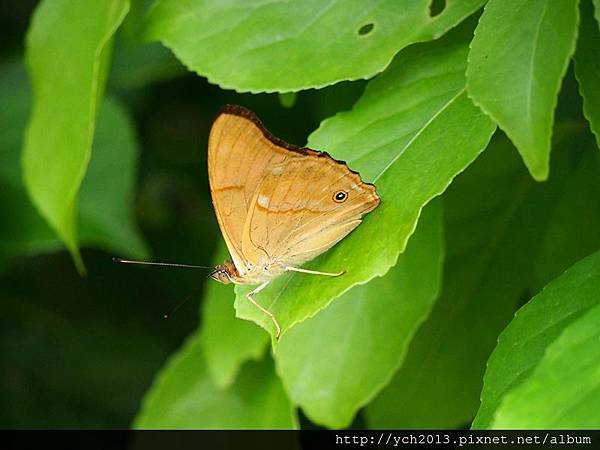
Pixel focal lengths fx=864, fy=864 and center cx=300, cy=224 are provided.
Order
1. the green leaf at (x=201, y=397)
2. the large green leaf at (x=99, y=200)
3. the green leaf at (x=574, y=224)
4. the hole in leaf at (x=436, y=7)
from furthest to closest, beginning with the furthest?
the large green leaf at (x=99, y=200), the green leaf at (x=201, y=397), the green leaf at (x=574, y=224), the hole in leaf at (x=436, y=7)

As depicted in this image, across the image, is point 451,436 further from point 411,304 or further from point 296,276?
point 296,276

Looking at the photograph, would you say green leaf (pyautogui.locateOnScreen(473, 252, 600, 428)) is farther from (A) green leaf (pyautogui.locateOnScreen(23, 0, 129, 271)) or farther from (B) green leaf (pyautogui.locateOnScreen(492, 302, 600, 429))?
(A) green leaf (pyautogui.locateOnScreen(23, 0, 129, 271))

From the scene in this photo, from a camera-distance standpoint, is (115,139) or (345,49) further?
(115,139)

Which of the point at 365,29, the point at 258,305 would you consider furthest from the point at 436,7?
the point at 258,305

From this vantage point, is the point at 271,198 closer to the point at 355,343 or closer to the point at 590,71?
the point at 355,343

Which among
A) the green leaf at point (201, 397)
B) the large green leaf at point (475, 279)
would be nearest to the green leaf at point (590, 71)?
the large green leaf at point (475, 279)

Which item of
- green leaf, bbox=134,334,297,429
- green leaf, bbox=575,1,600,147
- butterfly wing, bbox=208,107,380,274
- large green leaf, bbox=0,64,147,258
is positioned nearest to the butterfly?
butterfly wing, bbox=208,107,380,274

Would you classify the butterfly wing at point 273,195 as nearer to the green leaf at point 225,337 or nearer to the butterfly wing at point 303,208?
the butterfly wing at point 303,208

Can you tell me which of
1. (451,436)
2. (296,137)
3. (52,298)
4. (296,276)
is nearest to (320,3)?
(296,276)
